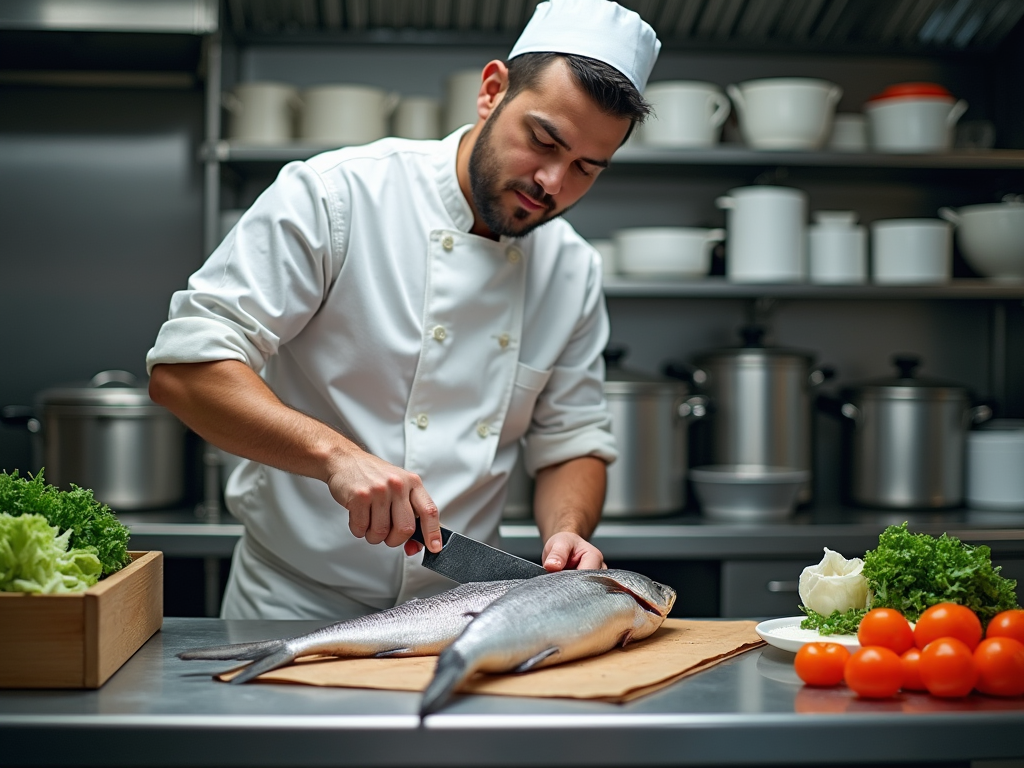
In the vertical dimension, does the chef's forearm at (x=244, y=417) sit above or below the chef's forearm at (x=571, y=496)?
above

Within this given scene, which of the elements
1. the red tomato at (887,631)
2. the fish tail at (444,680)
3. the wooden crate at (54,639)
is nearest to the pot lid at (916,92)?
the red tomato at (887,631)

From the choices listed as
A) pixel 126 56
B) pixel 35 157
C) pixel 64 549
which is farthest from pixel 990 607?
pixel 35 157

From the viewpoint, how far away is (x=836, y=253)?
2.93 metres

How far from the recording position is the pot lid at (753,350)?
9.32 feet

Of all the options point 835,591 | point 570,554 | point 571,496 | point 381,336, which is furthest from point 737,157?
point 835,591

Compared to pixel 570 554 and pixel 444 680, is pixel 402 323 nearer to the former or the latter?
pixel 570 554

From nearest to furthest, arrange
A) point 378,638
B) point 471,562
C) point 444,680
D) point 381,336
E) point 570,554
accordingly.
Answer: point 444,680, point 378,638, point 471,562, point 570,554, point 381,336

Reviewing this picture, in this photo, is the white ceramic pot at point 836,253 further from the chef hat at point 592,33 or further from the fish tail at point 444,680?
the fish tail at point 444,680

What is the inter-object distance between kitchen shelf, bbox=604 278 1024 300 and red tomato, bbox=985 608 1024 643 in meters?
1.71

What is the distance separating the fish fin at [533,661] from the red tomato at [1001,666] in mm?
471

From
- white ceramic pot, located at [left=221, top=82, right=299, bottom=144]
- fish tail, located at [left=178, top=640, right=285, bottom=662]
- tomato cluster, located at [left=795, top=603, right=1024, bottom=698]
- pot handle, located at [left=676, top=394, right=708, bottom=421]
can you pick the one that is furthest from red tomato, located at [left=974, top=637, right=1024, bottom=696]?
white ceramic pot, located at [left=221, top=82, right=299, bottom=144]

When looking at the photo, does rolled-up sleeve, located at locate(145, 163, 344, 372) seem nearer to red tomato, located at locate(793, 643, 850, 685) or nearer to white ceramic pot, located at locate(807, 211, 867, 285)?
red tomato, located at locate(793, 643, 850, 685)

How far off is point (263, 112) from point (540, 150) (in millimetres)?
1447

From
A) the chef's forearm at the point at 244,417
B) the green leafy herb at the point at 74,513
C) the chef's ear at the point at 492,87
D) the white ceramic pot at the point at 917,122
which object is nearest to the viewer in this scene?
the green leafy herb at the point at 74,513
